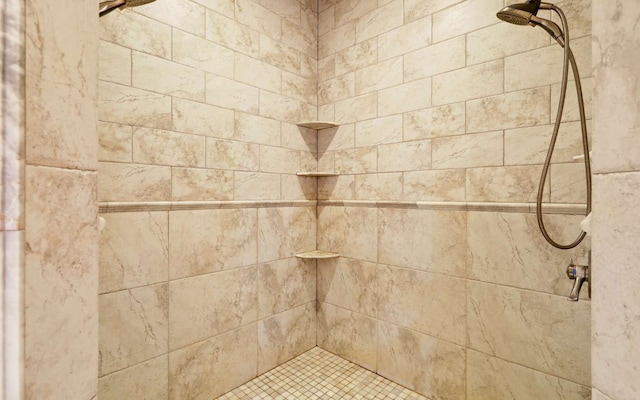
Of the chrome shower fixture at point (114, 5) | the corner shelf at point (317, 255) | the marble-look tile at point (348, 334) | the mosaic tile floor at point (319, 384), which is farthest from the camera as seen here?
the corner shelf at point (317, 255)

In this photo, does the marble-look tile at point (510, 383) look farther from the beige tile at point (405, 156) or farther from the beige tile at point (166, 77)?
the beige tile at point (166, 77)

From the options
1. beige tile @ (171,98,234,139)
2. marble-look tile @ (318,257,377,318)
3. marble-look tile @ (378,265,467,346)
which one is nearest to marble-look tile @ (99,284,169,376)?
beige tile @ (171,98,234,139)

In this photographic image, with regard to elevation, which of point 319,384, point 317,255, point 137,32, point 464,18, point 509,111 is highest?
point 464,18

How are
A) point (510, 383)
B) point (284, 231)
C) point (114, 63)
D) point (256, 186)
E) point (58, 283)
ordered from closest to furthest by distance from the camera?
point (58, 283)
point (114, 63)
point (510, 383)
point (256, 186)
point (284, 231)

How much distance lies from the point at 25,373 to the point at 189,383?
4.72 ft

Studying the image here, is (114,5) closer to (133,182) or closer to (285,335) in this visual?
(133,182)

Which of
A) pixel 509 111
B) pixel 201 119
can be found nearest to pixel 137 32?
pixel 201 119

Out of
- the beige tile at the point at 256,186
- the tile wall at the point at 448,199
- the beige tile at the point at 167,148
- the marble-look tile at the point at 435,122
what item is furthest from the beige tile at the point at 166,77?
the marble-look tile at the point at 435,122

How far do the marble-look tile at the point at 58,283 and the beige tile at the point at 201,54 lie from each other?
50.8 inches

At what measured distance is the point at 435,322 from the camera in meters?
1.70

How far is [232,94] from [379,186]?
105 cm

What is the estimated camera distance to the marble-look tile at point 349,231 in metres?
1.99

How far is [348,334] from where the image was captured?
2.11 m

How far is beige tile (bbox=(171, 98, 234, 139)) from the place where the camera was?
1.58 meters
